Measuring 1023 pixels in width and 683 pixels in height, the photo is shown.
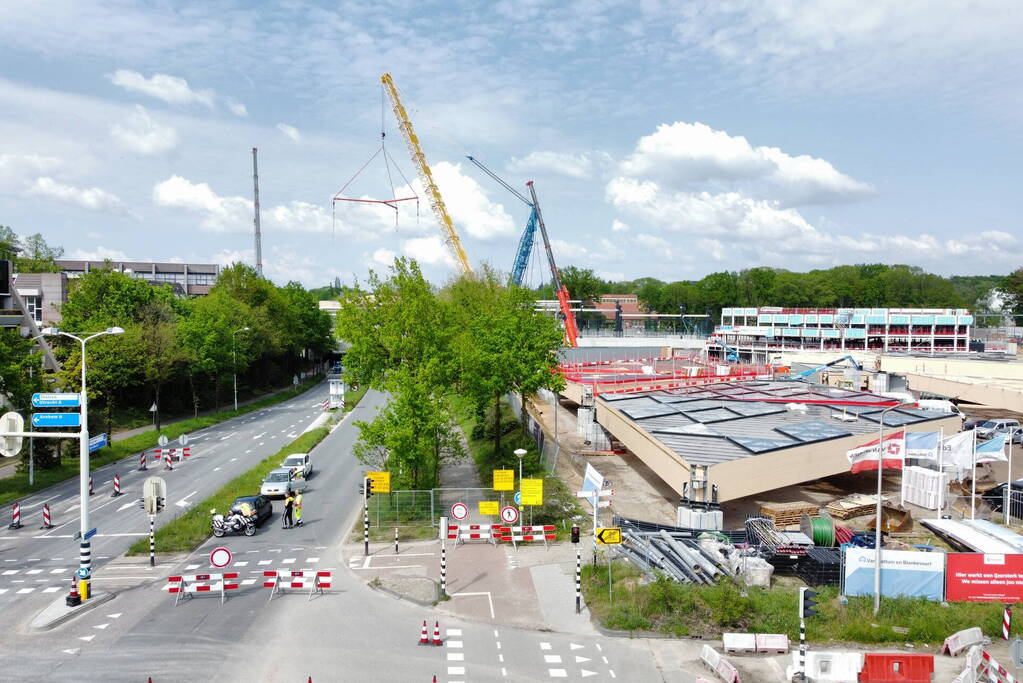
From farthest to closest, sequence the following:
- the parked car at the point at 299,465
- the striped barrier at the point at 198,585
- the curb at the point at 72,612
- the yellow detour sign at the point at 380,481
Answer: the parked car at the point at 299,465 → the yellow detour sign at the point at 380,481 → the striped barrier at the point at 198,585 → the curb at the point at 72,612

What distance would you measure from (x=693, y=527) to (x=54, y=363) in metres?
45.3

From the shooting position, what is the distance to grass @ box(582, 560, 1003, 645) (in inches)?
730

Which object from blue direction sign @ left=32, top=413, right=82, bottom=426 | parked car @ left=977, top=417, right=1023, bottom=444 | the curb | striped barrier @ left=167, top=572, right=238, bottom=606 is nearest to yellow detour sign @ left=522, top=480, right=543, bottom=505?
striped barrier @ left=167, top=572, right=238, bottom=606

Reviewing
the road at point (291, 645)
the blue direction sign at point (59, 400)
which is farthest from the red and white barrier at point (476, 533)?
the blue direction sign at point (59, 400)

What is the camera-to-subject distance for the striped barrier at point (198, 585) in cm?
2064

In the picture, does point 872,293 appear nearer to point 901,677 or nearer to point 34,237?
point 901,677

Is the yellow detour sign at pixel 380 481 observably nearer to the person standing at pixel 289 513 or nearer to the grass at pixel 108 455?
the person standing at pixel 289 513

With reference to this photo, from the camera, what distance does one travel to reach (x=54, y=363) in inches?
1918

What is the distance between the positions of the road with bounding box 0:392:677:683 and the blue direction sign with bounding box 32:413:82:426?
21.0ft

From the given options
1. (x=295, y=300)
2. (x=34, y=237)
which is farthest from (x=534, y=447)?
(x=34, y=237)

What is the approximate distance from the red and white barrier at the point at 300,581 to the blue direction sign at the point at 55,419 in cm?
857

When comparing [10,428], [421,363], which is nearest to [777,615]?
[421,363]

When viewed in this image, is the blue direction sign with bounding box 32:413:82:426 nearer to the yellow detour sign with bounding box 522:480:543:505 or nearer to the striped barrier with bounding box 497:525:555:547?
the striped barrier with bounding box 497:525:555:547

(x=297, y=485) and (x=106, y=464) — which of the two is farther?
(x=106, y=464)
